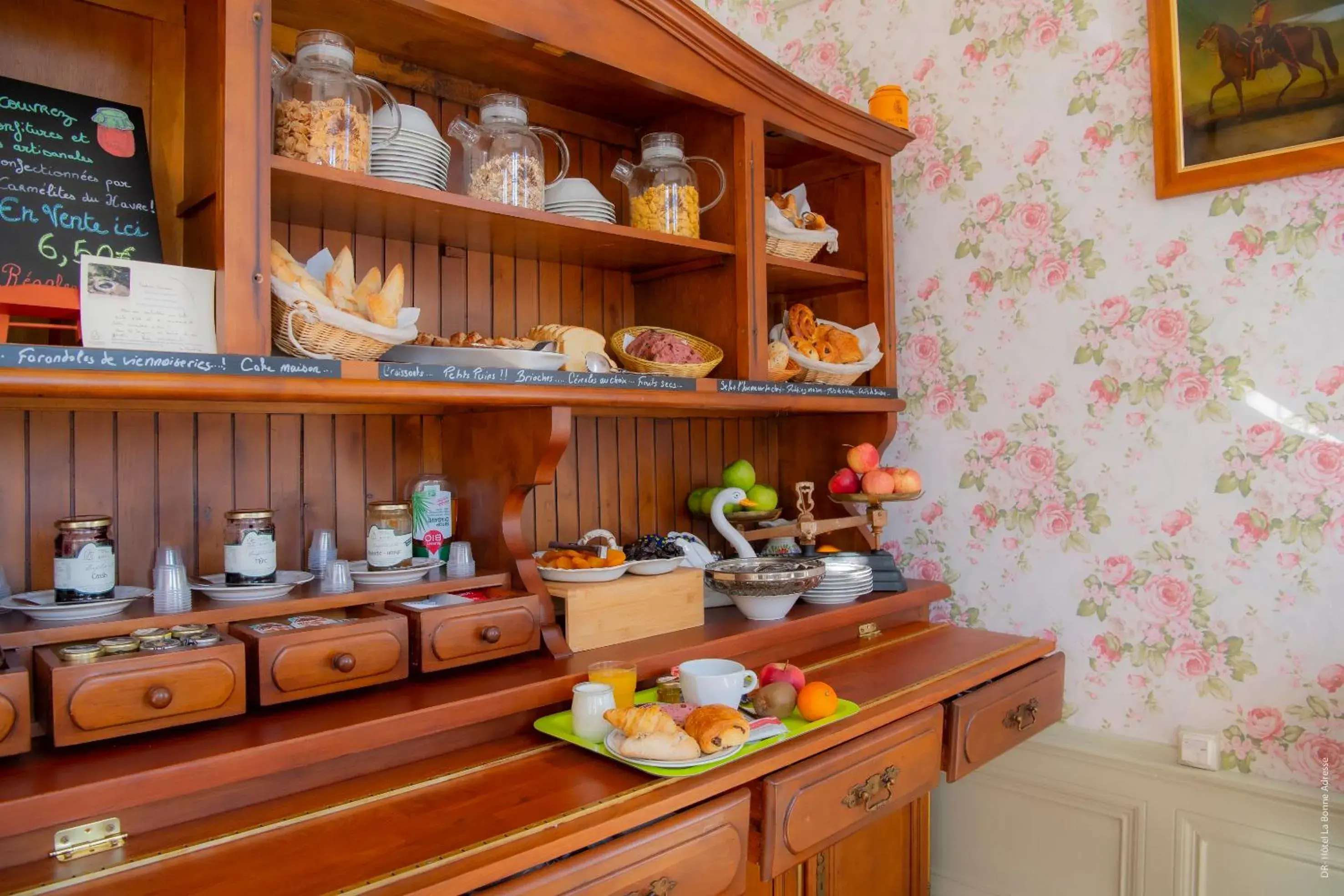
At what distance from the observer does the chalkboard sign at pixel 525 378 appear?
1.33m

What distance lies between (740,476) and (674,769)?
1.09 meters

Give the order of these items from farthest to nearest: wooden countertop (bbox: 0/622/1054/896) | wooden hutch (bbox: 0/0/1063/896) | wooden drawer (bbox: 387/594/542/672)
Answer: wooden drawer (bbox: 387/594/542/672) < wooden hutch (bbox: 0/0/1063/896) < wooden countertop (bbox: 0/622/1054/896)

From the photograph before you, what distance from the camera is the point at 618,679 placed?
4.61 ft

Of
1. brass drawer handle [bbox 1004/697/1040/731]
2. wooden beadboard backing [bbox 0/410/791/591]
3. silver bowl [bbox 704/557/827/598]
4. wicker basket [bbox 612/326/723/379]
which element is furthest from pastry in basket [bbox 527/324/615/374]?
brass drawer handle [bbox 1004/697/1040/731]

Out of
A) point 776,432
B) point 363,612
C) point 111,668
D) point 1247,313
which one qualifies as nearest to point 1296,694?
point 1247,313

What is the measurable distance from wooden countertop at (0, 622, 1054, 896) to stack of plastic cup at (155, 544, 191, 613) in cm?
29

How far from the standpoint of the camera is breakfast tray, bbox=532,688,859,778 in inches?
47.8

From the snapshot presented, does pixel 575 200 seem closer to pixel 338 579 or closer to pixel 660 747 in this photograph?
pixel 338 579

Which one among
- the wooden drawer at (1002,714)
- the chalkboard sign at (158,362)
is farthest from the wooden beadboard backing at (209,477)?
the wooden drawer at (1002,714)

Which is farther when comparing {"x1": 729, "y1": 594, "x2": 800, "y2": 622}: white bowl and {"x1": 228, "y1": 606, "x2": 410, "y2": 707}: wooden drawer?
{"x1": 729, "y1": 594, "x2": 800, "y2": 622}: white bowl

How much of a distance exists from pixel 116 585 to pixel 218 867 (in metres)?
0.60

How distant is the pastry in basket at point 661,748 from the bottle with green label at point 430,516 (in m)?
0.58

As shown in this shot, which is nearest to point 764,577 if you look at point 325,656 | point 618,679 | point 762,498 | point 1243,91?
point 762,498

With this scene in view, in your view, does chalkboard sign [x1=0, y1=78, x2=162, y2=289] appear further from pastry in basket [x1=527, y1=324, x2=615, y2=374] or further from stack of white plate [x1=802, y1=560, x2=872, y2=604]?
stack of white plate [x1=802, y1=560, x2=872, y2=604]
